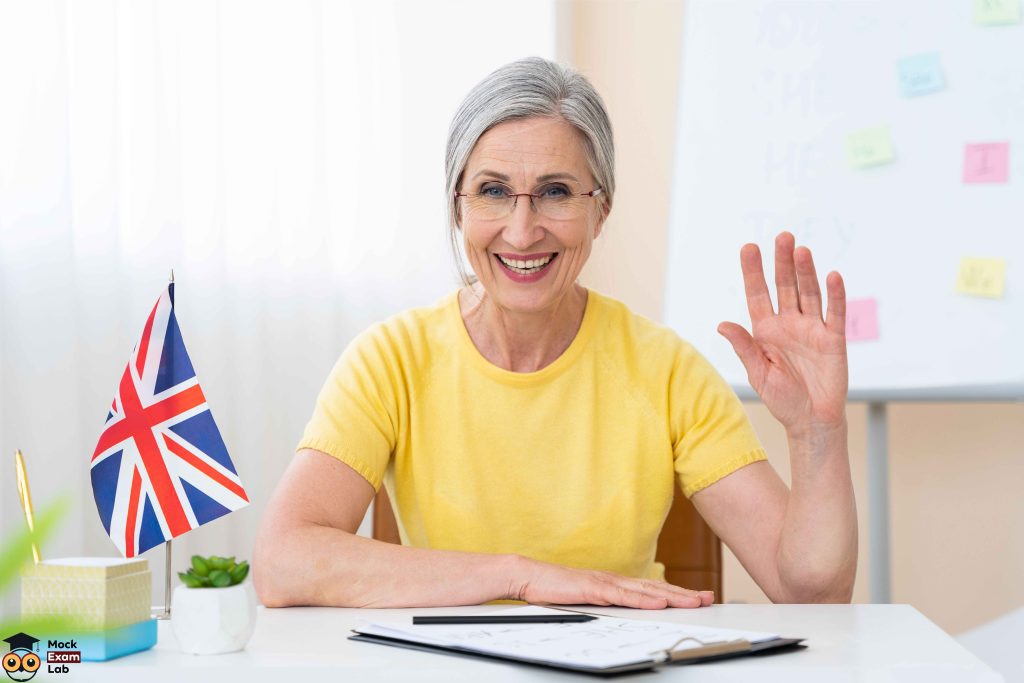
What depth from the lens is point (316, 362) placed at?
2.40 m

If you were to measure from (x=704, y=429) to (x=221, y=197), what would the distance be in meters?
1.26

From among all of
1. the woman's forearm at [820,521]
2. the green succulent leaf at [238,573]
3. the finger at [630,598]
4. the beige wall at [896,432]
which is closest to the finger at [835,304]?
the woman's forearm at [820,521]

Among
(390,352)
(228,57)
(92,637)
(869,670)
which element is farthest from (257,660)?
(228,57)

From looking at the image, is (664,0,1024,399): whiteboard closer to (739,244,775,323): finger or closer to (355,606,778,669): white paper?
(739,244,775,323): finger

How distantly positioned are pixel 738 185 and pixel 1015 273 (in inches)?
23.0

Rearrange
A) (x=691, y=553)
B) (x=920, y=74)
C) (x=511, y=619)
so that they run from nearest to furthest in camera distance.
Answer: (x=511, y=619) < (x=691, y=553) < (x=920, y=74)

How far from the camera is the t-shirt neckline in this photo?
156 centimetres

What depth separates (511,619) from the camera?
0.94m

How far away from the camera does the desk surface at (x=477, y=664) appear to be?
0.78m

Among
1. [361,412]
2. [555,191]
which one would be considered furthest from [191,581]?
[555,191]

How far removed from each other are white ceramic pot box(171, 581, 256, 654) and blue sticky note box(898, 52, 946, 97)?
1.82m

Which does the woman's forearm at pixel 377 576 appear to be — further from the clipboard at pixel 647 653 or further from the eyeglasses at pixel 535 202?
the eyeglasses at pixel 535 202

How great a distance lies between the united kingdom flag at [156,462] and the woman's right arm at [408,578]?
0.23 m

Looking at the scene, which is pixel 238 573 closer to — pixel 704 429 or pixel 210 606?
pixel 210 606
